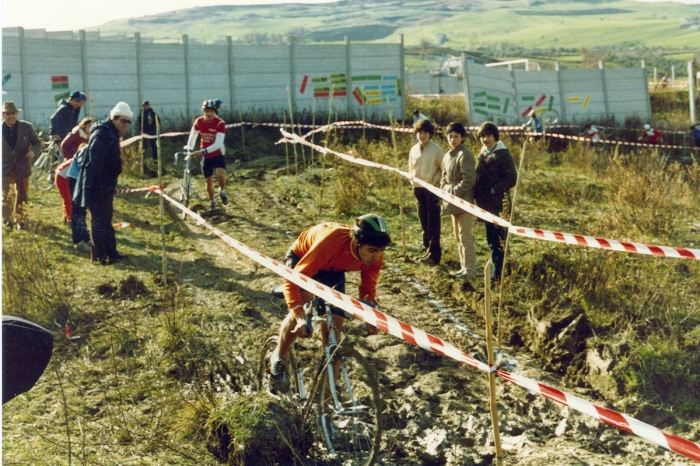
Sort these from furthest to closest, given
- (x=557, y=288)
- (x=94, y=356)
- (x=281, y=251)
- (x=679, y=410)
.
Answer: (x=281, y=251) < (x=557, y=288) < (x=94, y=356) < (x=679, y=410)

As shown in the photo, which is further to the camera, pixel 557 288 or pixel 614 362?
pixel 557 288

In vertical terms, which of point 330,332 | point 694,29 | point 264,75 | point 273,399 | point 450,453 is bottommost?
point 450,453

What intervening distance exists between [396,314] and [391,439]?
8.51ft

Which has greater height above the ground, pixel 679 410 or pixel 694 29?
pixel 694 29

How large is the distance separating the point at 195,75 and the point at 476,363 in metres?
21.5

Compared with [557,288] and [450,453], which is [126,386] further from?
[557,288]

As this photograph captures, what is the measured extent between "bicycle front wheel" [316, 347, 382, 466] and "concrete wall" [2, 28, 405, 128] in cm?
1716

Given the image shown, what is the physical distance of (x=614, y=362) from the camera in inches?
254

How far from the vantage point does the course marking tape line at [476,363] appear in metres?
3.24

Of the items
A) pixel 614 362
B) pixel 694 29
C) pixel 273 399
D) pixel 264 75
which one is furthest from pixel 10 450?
pixel 694 29

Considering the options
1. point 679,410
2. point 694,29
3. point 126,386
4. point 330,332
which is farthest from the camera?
point 694,29

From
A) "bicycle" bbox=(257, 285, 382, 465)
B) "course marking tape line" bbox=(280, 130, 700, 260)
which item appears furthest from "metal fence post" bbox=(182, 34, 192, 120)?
"bicycle" bbox=(257, 285, 382, 465)

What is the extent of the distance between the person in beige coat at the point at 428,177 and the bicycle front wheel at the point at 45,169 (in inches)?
303

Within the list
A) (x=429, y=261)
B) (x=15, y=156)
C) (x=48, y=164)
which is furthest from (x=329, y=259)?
(x=48, y=164)
